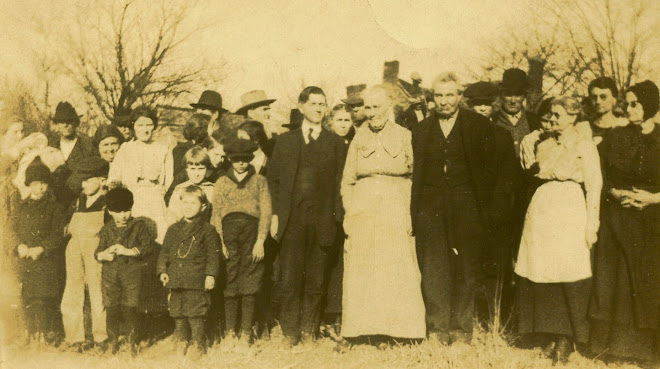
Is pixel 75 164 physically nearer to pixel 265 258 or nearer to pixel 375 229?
pixel 265 258

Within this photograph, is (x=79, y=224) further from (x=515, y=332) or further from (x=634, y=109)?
(x=634, y=109)

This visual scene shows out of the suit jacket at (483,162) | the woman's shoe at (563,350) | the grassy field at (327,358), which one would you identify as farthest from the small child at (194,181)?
the woman's shoe at (563,350)

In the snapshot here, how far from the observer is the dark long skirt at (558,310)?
4809 mm

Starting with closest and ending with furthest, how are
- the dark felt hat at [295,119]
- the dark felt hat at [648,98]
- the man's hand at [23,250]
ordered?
the dark felt hat at [648,98]
the man's hand at [23,250]
the dark felt hat at [295,119]

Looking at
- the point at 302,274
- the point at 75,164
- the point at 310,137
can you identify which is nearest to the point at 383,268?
the point at 302,274

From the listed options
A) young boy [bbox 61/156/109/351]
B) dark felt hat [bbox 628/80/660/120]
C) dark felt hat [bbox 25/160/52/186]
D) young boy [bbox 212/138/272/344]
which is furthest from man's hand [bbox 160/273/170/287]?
dark felt hat [bbox 628/80/660/120]

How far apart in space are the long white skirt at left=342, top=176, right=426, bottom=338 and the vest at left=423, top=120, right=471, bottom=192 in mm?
246

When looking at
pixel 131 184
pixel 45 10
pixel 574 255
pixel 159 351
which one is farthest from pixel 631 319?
pixel 45 10

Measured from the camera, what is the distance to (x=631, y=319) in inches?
192

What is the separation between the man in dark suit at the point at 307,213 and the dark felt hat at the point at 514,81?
159 cm

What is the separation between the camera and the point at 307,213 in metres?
5.44

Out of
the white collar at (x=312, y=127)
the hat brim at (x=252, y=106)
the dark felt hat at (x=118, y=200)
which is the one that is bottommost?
the dark felt hat at (x=118, y=200)

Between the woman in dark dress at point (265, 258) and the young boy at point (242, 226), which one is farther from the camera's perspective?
the woman in dark dress at point (265, 258)

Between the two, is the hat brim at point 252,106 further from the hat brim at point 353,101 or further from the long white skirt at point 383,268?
the long white skirt at point 383,268
